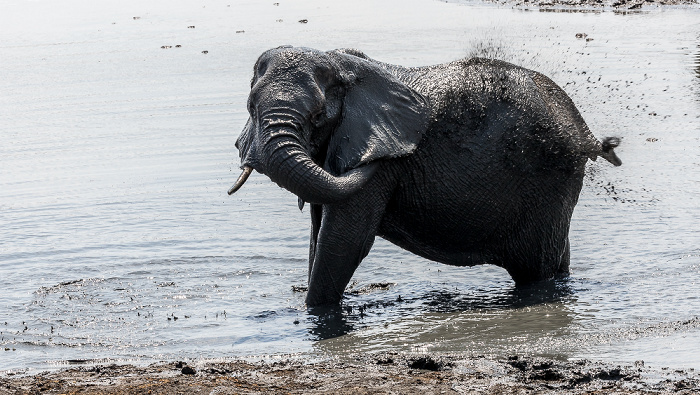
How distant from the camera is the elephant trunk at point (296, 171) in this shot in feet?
26.8

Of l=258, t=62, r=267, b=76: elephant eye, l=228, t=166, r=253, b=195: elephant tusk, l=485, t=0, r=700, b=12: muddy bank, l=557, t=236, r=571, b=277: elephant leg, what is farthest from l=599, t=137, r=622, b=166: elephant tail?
l=485, t=0, r=700, b=12: muddy bank

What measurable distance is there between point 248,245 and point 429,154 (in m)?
3.30

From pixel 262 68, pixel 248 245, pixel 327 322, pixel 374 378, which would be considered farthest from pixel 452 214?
pixel 248 245

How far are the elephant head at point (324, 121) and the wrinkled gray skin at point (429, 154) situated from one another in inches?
0.5

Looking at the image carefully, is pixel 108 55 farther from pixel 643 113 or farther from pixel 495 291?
pixel 495 291

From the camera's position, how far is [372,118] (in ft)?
29.6

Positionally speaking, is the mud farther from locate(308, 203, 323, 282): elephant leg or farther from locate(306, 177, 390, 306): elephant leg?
locate(306, 177, 390, 306): elephant leg

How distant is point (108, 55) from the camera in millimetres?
30016

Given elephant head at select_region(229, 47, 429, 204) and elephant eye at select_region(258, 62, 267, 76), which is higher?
elephant eye at select_region(258, 62, 267, 76)

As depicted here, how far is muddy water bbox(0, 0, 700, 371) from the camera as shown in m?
8.80

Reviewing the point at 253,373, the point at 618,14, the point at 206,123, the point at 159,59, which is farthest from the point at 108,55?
the point at 253,373

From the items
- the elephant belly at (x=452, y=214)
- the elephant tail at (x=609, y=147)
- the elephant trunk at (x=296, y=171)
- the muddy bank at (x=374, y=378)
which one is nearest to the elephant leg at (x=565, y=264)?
the elephant belly at (x=452, y=214)

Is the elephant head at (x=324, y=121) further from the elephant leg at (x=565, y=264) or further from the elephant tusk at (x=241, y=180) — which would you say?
Answer: the elephant leg at (x=565, y=264)

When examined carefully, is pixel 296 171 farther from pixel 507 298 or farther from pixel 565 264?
pixel 565 264
